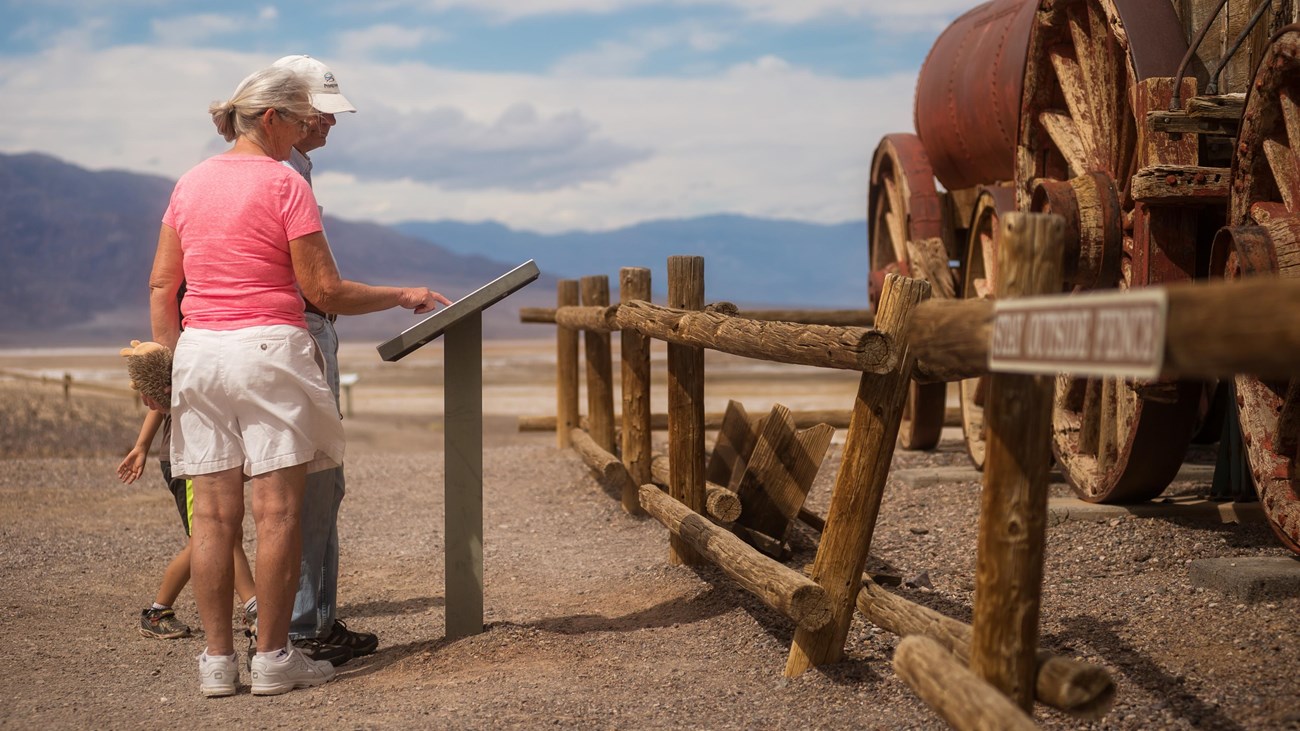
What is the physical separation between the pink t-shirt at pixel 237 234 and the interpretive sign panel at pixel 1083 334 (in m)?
2.15

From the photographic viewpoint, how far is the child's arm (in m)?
4.28

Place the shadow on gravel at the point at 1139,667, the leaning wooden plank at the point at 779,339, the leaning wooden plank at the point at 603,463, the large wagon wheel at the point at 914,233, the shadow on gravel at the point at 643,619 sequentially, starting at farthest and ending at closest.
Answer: the large wagon wheel at the point at 914,233 < the leaning wooden plank at the point at 603,463 < the shadow on gravel at the point at 643,619 < the leaning wooden plank at the point at 779,339 < the shadow on gravel at the point at 1139,667

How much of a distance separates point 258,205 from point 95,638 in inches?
86.8

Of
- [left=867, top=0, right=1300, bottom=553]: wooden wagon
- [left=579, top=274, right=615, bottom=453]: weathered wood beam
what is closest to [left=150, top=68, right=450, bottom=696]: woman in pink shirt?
[left=867, top=0, right=1300, bottom=553]: wooden wagon

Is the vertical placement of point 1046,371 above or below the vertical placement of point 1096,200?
below

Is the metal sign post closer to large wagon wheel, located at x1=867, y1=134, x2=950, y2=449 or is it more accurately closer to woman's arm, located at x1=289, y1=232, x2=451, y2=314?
woman's arm, located at x1=289, y1=232, x2=451, y2=314

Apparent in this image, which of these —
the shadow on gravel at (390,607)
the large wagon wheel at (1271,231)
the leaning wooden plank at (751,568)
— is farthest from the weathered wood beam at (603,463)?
the large wagon wheel at (1271,231)

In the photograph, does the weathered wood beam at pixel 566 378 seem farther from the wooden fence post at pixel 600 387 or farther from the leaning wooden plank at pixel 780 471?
the leaning wooden plank at pixel 780 471

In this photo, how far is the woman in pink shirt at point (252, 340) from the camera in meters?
3.57

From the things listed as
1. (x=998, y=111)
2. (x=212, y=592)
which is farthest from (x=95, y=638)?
(x=998, y=111)

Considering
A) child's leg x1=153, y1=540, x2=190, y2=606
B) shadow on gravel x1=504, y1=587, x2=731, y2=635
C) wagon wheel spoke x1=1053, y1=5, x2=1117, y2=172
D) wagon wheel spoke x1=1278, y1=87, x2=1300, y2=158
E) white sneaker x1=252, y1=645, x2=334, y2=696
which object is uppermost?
wagon wheel spoke x1=1053, y1=5, x2=1117, y2=172

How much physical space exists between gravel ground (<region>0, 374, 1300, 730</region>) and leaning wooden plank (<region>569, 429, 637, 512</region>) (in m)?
0.25

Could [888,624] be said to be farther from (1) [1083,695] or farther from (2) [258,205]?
(2) [258,205]

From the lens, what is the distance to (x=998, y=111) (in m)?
7.55
